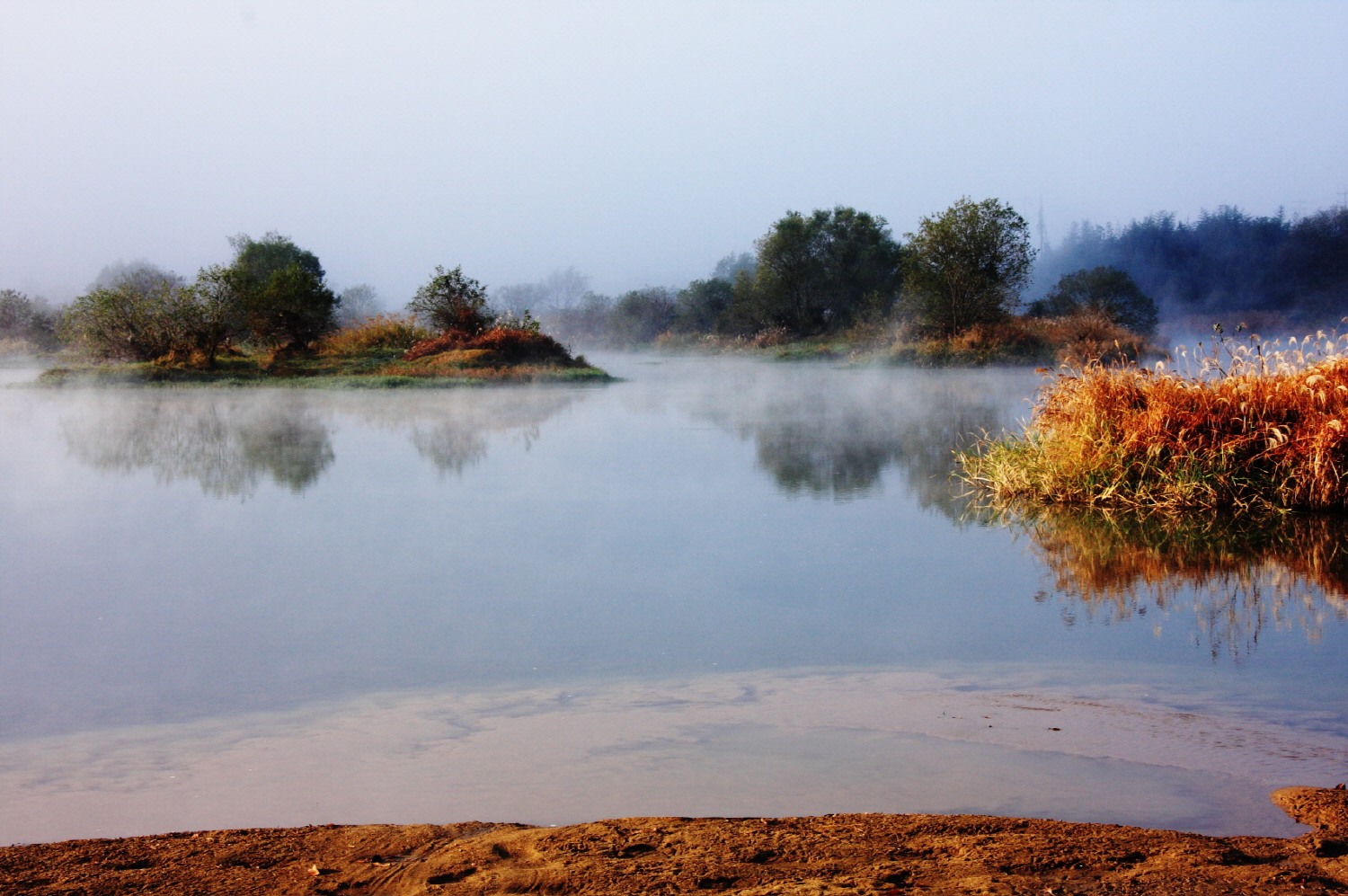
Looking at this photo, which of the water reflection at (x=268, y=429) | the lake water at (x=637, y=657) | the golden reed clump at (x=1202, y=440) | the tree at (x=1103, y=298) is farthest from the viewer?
the tree at (x=1103, y=298)

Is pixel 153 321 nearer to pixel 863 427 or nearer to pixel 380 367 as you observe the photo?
pixel 380 367

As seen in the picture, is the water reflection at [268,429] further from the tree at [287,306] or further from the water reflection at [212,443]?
the tree at [287,306]

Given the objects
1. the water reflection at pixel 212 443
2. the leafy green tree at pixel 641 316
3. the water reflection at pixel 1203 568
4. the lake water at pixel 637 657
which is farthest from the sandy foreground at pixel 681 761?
the leafy green tree at pixel 641 316

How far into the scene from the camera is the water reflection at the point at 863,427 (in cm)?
977

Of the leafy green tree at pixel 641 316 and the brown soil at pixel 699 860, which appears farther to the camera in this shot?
the leafy green tree at pixel 641 316

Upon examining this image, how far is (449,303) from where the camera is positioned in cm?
2991

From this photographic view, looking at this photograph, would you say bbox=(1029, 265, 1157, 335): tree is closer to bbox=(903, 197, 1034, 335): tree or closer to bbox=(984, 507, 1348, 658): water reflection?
bbox=(903, 197, 1034, 335): tree

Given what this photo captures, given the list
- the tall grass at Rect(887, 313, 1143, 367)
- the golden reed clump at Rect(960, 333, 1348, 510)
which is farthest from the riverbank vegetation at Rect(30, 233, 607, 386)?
the golden reed clump at Rect(960, 333, 1348, 510)

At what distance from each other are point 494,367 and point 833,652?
23139mm

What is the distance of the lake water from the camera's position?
321 centimetres

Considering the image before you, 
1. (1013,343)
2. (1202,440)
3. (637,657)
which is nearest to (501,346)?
(1013,343)

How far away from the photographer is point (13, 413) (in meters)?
18.3

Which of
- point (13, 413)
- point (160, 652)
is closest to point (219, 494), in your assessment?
point (160, 652)

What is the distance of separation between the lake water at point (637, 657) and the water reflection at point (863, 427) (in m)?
0.26
